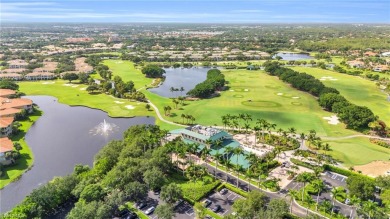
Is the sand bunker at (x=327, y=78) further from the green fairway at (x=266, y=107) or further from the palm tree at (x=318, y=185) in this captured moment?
the palm tree at (x=318, y=185)

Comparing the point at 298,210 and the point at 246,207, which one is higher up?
the point at 246,207

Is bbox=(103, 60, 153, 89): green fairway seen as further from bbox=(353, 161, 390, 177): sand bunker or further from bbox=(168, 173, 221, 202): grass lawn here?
bbox=(353, 161, 390, 177): sand bunker

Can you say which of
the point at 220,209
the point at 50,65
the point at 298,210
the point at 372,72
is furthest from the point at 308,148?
the point at 50,65

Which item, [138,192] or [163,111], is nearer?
[138,192]

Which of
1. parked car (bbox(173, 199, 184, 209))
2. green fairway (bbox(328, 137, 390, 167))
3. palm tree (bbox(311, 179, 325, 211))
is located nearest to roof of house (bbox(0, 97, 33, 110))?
parked car (bbox(173, 199, 184, 209))

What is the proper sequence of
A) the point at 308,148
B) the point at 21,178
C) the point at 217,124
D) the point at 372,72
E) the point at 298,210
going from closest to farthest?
the point at 298,210, the point at 21,178, the point at 308,148, the point at 217,124, the point at 372,72

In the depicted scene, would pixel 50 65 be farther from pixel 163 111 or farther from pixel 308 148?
pixel 308 148

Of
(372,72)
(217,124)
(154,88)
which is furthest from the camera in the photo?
(372,72)
